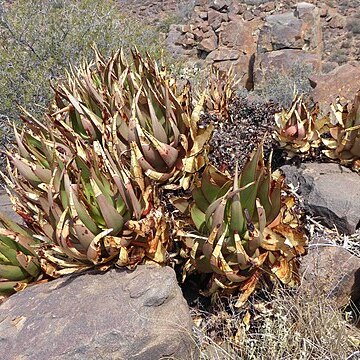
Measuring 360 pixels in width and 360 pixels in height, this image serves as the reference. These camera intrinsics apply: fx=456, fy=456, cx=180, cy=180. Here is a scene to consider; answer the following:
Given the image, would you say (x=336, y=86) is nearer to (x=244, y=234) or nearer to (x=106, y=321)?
(x=244, y=234)

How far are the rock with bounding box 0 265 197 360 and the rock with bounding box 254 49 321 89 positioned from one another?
269 inches

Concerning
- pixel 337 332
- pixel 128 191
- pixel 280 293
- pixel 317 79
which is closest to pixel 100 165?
pixel 128 191

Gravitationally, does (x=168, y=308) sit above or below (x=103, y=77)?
below

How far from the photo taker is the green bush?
17.4 ft

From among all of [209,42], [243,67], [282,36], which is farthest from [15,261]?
[209,42]

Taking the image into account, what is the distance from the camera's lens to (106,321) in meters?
2.04

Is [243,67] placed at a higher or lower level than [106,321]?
lower

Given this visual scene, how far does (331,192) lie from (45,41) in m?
4.60

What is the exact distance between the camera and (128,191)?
7.62 ft

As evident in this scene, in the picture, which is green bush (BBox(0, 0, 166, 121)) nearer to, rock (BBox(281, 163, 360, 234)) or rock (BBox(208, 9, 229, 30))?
rock (BBox(281, 163, 360, 234))

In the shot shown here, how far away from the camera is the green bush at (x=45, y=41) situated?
531 cm

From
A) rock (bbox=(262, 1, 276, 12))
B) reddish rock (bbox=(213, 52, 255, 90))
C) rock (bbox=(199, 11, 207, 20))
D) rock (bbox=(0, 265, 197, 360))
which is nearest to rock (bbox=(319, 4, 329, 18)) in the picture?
rock (bbox=(262, 1, 276, 12))

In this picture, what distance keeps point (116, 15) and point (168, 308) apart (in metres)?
5.93

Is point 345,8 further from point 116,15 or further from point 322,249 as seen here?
point 322,249
